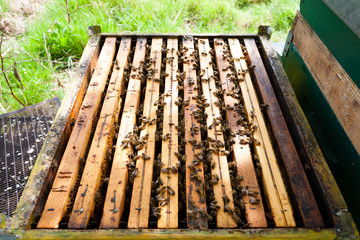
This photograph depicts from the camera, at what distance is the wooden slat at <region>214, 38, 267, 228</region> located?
1656 millimetres

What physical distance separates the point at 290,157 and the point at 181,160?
2.60 ft

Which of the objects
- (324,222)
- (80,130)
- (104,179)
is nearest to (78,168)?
(104,179)

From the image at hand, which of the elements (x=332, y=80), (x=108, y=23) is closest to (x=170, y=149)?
(x=332, y=80)

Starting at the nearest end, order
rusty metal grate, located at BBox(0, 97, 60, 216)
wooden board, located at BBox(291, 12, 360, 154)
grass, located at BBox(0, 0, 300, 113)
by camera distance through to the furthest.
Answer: wooden board, located at BBox(291, 12, 360, 154)
rusty metal grate, located at BBox(0, 97, 60, 216)
grass, located at BBox(0, 0, 300, 113)

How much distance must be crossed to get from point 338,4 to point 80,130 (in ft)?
7.32

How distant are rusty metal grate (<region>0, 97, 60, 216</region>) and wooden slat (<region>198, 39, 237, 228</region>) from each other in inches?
70.3

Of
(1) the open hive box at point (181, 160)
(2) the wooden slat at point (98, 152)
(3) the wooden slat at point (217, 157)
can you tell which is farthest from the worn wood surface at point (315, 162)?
(2) the wooden slat at point (98, 152)

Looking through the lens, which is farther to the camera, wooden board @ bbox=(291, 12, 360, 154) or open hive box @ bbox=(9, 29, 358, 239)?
wooden board @ bbox=(291, 12, 360, 154)

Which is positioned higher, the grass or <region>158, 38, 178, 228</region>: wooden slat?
the grass

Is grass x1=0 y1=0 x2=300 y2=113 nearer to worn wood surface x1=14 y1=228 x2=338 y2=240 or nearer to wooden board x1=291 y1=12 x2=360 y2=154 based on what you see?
wooden board x1=291 y1=12 x2=360 y2=154

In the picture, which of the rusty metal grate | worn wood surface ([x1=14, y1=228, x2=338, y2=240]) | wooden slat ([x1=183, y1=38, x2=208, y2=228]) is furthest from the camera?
the rusty metal grate

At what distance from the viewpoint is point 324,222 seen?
5.43 feet

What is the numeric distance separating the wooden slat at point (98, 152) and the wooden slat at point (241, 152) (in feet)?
3.19

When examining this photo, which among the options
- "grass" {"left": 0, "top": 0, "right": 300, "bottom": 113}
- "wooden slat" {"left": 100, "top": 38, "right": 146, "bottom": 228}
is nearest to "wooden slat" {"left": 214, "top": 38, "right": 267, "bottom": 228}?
"wooden slat" {"left": 100, "top": 38, "right": 146, "bottom": 228}
